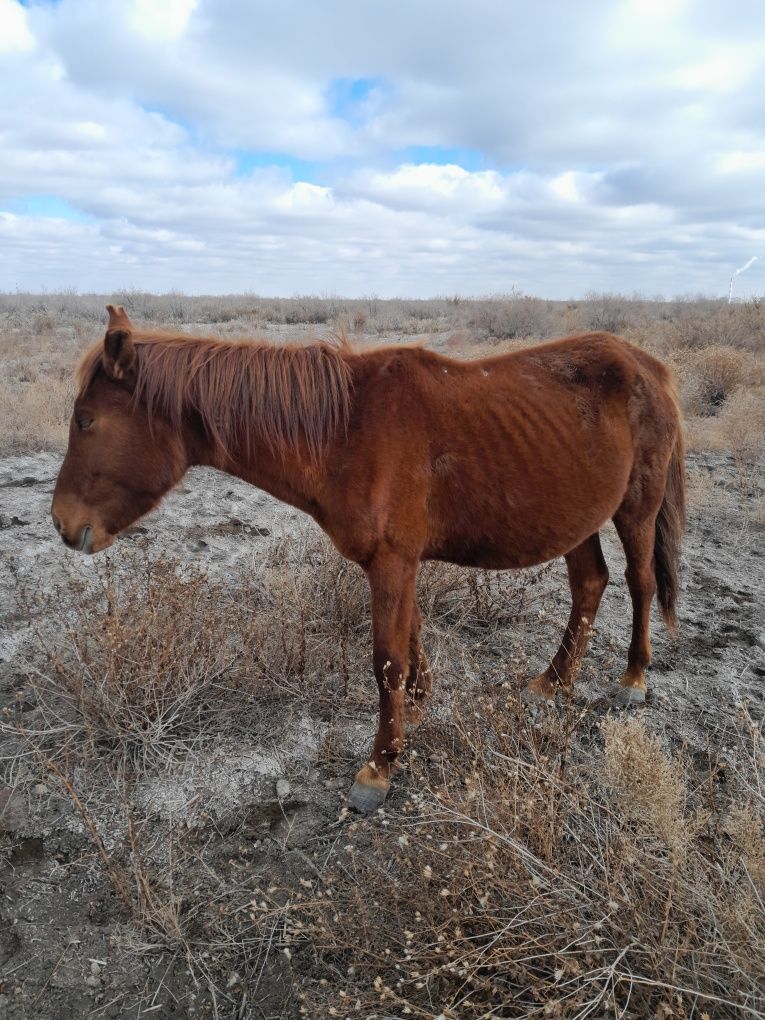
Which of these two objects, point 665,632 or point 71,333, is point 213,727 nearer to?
point 665,632

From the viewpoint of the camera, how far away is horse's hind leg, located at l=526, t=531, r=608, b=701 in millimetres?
3551

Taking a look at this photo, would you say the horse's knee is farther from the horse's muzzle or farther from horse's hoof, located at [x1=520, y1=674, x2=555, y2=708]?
the horse's muzzle

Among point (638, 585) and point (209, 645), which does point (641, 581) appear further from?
point (209, 645)

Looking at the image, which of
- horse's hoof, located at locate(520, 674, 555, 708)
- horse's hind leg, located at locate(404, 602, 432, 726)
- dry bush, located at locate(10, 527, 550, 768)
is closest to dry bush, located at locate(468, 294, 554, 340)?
dry bush, located at locate(10, 527, 550, 768)

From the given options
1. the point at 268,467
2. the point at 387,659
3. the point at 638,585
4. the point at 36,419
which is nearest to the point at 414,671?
the point at 387,659

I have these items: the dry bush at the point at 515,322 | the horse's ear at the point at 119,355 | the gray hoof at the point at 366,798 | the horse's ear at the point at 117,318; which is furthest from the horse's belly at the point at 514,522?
the dry bush at the point at 515,322

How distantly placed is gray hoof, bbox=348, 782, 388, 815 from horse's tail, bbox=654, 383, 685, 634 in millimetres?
2130

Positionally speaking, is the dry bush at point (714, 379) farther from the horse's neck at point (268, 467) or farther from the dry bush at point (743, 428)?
the horse's neck at point (268, 467)

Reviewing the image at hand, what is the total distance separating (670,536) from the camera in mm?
3752

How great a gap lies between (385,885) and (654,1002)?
2.67 feet

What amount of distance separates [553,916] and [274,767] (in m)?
1.63

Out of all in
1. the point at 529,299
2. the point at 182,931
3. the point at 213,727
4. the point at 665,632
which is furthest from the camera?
the point at 529,299

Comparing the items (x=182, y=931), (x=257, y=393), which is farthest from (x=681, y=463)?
(x=182, y=931)

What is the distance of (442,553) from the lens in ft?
9.66
